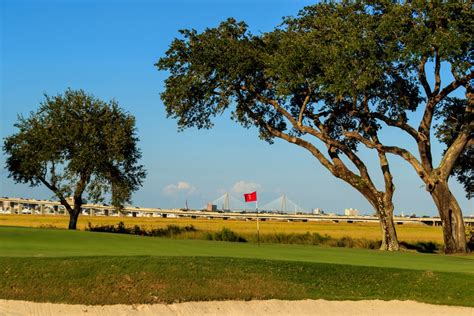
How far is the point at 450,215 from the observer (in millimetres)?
35906

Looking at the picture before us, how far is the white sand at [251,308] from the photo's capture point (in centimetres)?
1340

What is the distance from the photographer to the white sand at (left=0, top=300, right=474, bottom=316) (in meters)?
13.4

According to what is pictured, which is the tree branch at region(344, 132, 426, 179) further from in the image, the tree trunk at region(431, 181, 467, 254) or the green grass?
the green grass

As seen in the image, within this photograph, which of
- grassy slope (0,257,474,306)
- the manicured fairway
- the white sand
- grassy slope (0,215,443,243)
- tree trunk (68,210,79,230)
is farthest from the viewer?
grassy slope (0,215,443,243)

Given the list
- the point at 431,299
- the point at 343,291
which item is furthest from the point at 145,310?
the point at 431,299

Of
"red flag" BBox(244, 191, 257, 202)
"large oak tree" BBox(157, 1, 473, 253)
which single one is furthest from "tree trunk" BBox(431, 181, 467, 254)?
"red flag" BBox(244, 191, 257, 202)

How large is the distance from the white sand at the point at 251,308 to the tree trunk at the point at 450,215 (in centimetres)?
2038

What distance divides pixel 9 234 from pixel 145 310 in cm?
1990

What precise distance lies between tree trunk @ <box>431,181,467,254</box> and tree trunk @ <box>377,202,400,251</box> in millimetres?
2874

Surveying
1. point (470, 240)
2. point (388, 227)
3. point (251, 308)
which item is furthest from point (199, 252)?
point (470, 240)

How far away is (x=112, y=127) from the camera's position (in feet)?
169

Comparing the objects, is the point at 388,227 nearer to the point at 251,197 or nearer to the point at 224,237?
the point at 251,197

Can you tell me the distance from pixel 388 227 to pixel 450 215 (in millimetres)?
3579

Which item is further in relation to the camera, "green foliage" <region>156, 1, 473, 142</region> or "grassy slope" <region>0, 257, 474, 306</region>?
"green foliage" <region>156, 1, 473, 142</region>
